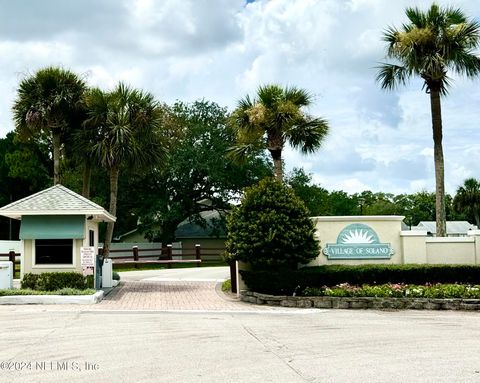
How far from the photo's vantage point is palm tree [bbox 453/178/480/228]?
61.1 meters

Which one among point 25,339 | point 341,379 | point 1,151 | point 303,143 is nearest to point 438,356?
point 341,379

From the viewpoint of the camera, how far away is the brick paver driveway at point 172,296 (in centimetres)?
1808

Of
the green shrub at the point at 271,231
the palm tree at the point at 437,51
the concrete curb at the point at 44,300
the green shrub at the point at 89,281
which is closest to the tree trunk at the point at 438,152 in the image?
the palm tree at the point at 437,51

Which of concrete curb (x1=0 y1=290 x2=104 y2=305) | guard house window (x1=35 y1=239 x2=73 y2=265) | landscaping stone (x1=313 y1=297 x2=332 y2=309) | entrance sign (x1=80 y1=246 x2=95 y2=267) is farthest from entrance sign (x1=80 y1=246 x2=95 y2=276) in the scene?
landscaping stone (x1=313 y1=297 x2=332 y2=309)

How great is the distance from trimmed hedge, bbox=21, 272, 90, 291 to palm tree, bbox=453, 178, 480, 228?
48.8 m

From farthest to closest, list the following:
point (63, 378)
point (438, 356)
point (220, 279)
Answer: point (220, 279) < point (438, 356) < point (63, 378)

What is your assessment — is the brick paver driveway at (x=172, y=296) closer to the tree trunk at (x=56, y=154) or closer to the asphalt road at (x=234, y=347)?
the asphalt road at (x=234, y=347)

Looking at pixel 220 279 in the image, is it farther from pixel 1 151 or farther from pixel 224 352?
pixel 1 151

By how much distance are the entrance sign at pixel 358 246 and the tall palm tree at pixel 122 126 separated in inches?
361

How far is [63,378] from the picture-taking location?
26.3ft

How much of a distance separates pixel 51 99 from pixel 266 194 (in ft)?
34.1

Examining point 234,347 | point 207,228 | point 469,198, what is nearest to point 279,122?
point 234,347

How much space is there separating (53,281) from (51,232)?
5.65 ft

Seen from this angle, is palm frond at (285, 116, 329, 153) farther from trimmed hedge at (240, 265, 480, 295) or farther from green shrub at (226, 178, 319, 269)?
trimmed hedge at (240, 265, 480, 295)
